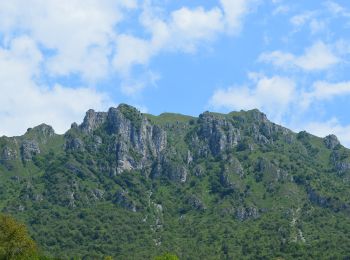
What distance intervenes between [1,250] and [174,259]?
58.7 m

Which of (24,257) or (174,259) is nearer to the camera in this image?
(24,257)

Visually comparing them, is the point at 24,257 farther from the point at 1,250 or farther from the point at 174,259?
the point at 174,259

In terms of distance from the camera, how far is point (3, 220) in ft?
515

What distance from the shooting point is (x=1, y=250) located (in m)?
149

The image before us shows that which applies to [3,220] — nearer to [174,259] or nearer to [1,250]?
[1,250]

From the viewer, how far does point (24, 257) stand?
500 feet

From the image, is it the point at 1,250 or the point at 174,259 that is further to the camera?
the point at 174,259

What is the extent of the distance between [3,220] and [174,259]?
185ft

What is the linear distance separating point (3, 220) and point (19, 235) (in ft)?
23.4

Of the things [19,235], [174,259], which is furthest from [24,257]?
[174,259]

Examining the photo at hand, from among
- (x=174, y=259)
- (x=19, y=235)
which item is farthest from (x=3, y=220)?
(x=174, y=259)

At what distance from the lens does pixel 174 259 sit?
618 ft

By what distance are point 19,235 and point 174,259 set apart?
177ft

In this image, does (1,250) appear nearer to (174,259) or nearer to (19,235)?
(19,235)
